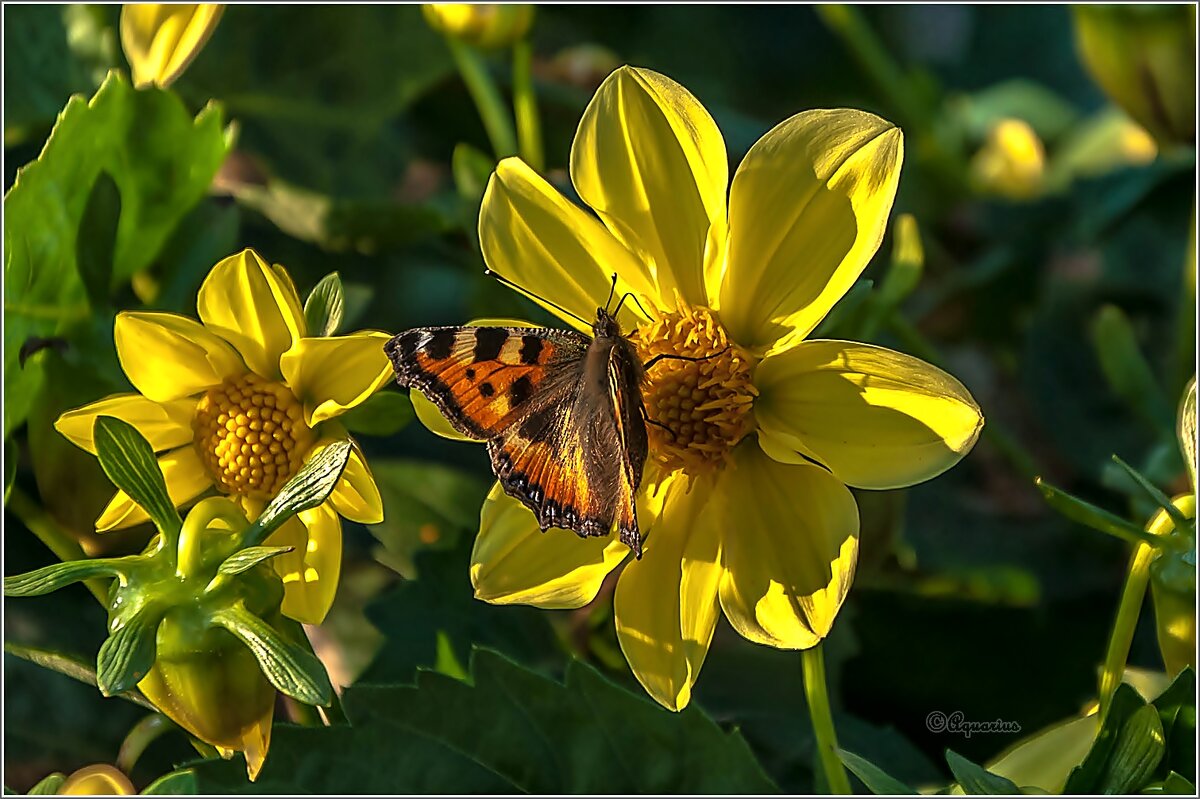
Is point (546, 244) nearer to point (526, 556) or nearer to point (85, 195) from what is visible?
point (526, 556)

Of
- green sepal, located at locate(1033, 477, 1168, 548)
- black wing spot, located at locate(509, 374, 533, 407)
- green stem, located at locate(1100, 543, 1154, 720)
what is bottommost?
green stem, located at locate(1100, 543, 1154, 720)

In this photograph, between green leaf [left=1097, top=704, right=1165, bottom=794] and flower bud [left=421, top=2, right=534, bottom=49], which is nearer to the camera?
green leaf [left=1097, top=704, right=1165, bottom=794]

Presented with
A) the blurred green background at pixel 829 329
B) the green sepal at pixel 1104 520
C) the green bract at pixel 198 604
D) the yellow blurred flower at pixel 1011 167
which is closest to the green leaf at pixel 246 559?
the green bract at pixel 198 604

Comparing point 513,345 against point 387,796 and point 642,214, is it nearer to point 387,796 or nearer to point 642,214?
point 642,214

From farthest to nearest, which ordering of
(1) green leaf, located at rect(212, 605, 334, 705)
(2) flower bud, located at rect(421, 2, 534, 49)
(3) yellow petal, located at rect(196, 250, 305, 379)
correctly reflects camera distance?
(2) flower bud, located at rect(421, 2, 534, 49)
(3) yellow petal, located at rect(196, 250, 305, 379)
(1) green leaf, located at rect(212, 605, 334, 705)

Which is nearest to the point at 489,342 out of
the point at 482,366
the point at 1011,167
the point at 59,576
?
the point at 482,366

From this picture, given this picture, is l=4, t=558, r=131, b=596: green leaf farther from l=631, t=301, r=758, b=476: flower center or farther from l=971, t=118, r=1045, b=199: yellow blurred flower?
l=971, t=118, r=1045, b=199: yellow blurred flower

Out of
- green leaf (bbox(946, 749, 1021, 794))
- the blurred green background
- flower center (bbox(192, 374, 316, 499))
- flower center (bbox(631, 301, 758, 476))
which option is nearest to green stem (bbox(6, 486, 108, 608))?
the blurred green background

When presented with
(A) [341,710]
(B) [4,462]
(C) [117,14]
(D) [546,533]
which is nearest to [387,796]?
(A) [341,710]

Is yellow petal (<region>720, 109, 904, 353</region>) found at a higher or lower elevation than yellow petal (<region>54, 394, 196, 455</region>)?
higher
